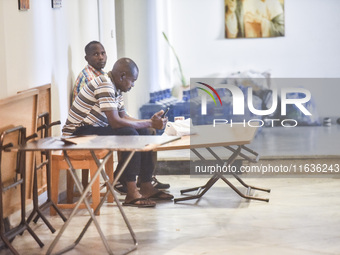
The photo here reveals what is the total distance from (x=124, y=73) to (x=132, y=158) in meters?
0.72

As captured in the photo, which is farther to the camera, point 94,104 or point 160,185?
point 160,185

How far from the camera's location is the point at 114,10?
8.68 m

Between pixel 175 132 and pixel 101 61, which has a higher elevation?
pixel 101 61

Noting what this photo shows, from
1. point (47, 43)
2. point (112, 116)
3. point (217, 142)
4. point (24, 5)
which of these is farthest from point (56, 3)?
point (217, 142)

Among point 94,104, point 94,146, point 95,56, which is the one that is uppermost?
point 95,56

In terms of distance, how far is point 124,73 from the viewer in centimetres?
619

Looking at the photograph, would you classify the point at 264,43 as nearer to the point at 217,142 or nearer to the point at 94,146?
the point at 217,142

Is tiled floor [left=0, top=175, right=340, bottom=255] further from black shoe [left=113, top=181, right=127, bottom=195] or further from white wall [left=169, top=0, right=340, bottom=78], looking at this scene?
white wall [left=169, top=0, right=340, bottom=78]

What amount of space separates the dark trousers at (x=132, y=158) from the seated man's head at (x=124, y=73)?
386 mm

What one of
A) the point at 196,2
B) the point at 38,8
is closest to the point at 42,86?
the point at 38,8

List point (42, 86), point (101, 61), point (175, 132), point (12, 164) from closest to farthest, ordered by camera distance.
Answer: point (12, 164) → point (42, 86) → point (175, 132) → point (101, 61)

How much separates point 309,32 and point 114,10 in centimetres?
374

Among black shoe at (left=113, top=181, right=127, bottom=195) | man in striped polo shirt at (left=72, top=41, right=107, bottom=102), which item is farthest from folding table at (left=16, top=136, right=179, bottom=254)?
man in striped polo shirt at (left=72, top=41, right=107, bottom=102)

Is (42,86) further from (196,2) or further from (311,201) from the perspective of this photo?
(196,2)
